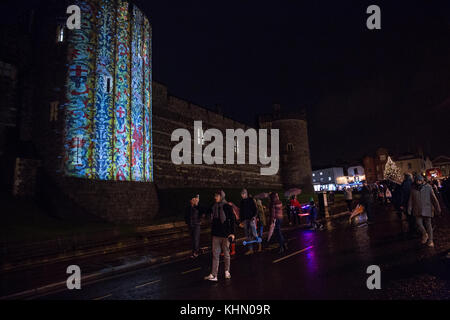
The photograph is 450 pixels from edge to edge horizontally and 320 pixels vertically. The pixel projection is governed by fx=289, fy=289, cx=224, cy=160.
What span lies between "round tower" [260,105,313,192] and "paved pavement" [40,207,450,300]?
32.3 m

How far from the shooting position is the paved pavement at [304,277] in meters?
4.26

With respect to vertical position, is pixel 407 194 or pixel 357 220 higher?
A: pixel 407 194

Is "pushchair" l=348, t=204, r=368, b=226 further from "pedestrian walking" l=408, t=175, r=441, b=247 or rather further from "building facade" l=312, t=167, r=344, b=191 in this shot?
"building facade" l=312, t=167, r=344, b=191

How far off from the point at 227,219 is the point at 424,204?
5104 mm

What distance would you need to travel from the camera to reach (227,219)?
5.82 metres

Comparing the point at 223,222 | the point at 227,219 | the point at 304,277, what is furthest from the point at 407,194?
the point at 223,222

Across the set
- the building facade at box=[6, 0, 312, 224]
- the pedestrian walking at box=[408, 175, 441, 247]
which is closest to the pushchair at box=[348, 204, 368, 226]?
the pedestrian walking at box=[408, 175, 441, 247]

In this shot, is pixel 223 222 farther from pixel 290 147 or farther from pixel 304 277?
pixel 290 147

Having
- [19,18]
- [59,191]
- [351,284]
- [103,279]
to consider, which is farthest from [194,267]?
[19,18]

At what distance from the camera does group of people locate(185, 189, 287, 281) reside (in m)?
5.75

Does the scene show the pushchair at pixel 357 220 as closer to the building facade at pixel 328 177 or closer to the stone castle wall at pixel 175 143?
the stone castle wall at pixel 175 143

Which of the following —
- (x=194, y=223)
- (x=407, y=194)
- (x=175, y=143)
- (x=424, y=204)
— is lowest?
(x=194, y=223)
